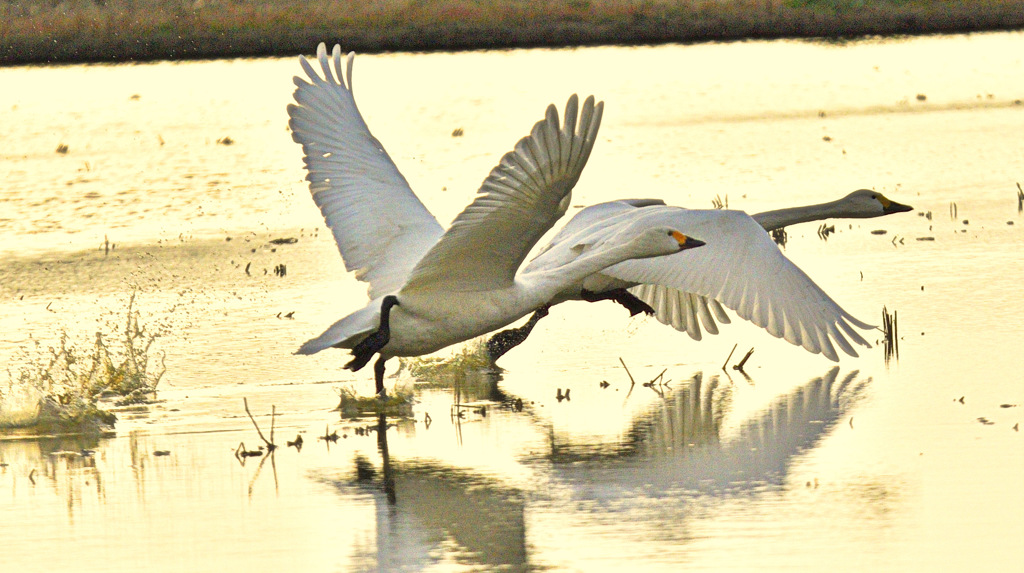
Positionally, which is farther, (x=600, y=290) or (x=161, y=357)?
(x=161, y=357)

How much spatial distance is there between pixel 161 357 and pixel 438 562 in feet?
14.6

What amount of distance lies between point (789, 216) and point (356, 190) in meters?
2.68

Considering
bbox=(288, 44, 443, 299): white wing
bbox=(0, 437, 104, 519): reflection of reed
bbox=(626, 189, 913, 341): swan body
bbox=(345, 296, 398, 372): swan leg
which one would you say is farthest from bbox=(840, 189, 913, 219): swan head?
bbox=(0, 437, 104, 519): reflection of reed

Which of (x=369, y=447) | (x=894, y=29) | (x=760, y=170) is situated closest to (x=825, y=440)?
(x=369, y=447)

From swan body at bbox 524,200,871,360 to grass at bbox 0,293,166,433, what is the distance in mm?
2119

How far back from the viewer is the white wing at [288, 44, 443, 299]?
28.3 feet

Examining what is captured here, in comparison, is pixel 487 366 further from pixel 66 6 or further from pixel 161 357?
pixel 66 6

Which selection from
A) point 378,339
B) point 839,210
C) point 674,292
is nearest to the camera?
point 378,339

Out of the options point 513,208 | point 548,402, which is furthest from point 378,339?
point 513,208

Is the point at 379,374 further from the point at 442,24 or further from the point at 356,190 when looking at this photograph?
the point at 442,24

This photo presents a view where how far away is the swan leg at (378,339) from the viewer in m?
7.68

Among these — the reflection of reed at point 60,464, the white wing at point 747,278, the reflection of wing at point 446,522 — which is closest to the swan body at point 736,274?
the white wing at point 747,278

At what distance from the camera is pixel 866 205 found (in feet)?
35.5

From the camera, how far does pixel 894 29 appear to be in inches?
1341
